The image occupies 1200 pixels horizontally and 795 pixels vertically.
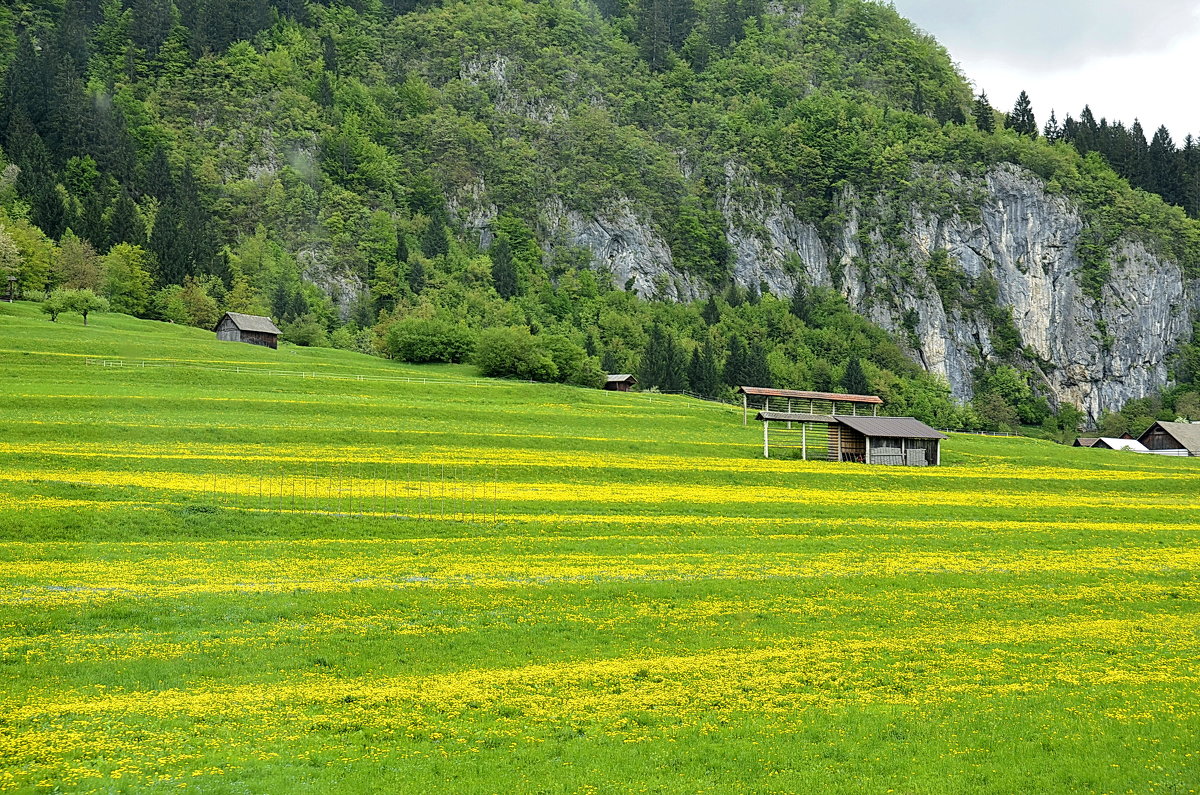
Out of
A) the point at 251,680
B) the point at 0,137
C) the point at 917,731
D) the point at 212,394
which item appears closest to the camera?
the point at 917,731

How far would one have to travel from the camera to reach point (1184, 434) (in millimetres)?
115812

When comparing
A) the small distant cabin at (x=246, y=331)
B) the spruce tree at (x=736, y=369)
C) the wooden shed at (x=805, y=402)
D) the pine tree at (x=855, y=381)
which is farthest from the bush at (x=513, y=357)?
the pine tree at (x=855, y=381)

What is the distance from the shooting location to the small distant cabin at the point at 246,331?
122m

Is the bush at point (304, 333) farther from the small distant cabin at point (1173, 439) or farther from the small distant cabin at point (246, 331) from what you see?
the small distant cabin at point (1173, 439)

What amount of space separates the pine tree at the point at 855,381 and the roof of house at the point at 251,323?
346 ft

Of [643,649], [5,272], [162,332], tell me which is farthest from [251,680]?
[5,272]

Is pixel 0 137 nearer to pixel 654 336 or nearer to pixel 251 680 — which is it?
pixel 654 336

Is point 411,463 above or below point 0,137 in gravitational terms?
below

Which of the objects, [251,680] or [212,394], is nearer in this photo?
[251,680]

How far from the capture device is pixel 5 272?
4564 inches

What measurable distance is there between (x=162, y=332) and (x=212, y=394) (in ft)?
140

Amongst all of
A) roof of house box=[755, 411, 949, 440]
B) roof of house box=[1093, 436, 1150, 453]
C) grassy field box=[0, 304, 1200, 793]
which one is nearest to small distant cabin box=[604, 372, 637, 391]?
roof of house box=[755, 411, 949, 440]

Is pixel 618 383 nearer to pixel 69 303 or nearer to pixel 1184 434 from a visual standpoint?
pixel 69 303

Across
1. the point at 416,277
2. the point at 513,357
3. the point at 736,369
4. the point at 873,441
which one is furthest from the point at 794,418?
the point at 416,277
